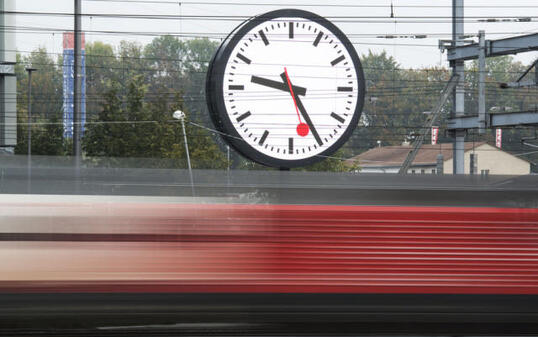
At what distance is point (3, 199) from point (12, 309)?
57 centimetres

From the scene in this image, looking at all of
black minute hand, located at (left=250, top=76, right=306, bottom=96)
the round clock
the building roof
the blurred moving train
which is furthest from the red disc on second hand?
the building roof

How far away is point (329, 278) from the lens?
397 cm

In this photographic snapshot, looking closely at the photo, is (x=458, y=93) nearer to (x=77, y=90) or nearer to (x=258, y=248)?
(x=77, y=90)

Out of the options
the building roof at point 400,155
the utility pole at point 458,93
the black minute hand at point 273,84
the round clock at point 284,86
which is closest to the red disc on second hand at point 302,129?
the round clock at point 284,86

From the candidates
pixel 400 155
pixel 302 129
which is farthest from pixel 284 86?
pixel 400 155

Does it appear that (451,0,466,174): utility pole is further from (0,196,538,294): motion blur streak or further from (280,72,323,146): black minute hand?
(0,196,538,294): motion blur streak

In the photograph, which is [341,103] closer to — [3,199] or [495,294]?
[495,294]

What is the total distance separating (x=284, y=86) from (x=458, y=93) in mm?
10486

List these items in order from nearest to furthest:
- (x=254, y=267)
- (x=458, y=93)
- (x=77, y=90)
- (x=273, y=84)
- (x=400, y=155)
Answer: (x=254, y=267), (x=273, y=84), (x=458, y=93), (x=77, y=90), (x=400, y=155)

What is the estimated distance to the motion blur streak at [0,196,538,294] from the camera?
3.87 meters

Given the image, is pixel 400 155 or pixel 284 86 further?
pixel 400 155

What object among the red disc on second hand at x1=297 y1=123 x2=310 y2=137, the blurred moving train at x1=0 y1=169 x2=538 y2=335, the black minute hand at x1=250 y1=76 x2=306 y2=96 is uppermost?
the black minute hand at x1=250 y1=76 x2=306 y2=96

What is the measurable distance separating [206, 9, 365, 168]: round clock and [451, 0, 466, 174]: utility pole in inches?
335

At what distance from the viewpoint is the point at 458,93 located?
686 inches
